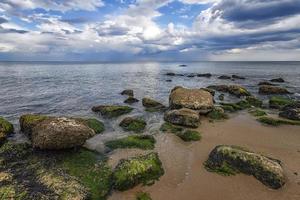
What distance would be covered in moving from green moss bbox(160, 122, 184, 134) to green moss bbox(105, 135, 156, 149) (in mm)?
1852

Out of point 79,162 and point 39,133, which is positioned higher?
point 39,133

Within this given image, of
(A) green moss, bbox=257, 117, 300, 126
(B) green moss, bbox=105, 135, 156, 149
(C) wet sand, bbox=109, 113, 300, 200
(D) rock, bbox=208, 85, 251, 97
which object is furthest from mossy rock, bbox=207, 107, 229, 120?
(D) rock, bbox=208, 85, 251, 97

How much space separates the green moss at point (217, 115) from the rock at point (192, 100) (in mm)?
518

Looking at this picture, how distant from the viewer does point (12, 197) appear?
8617 mm

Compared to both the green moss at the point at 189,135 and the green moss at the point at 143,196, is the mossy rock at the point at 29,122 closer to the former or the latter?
the green moss at the point at 189,135

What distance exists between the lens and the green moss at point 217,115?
65.2 feet

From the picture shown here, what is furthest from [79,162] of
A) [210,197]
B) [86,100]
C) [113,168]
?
[86,100]

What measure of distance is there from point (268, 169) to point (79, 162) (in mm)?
8201

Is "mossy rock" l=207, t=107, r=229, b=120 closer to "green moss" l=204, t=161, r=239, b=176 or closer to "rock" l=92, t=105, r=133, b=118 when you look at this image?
"rock" l=92, t=105, r=133, b=118

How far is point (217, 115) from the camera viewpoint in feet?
66.0

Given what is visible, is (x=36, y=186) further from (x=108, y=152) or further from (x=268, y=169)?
(x=268, y=169)

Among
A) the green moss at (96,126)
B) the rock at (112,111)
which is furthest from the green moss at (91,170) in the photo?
the rock at (112,111)

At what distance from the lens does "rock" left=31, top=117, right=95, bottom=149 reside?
39.4ft

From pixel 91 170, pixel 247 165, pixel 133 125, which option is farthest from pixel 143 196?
pixel 133 125
